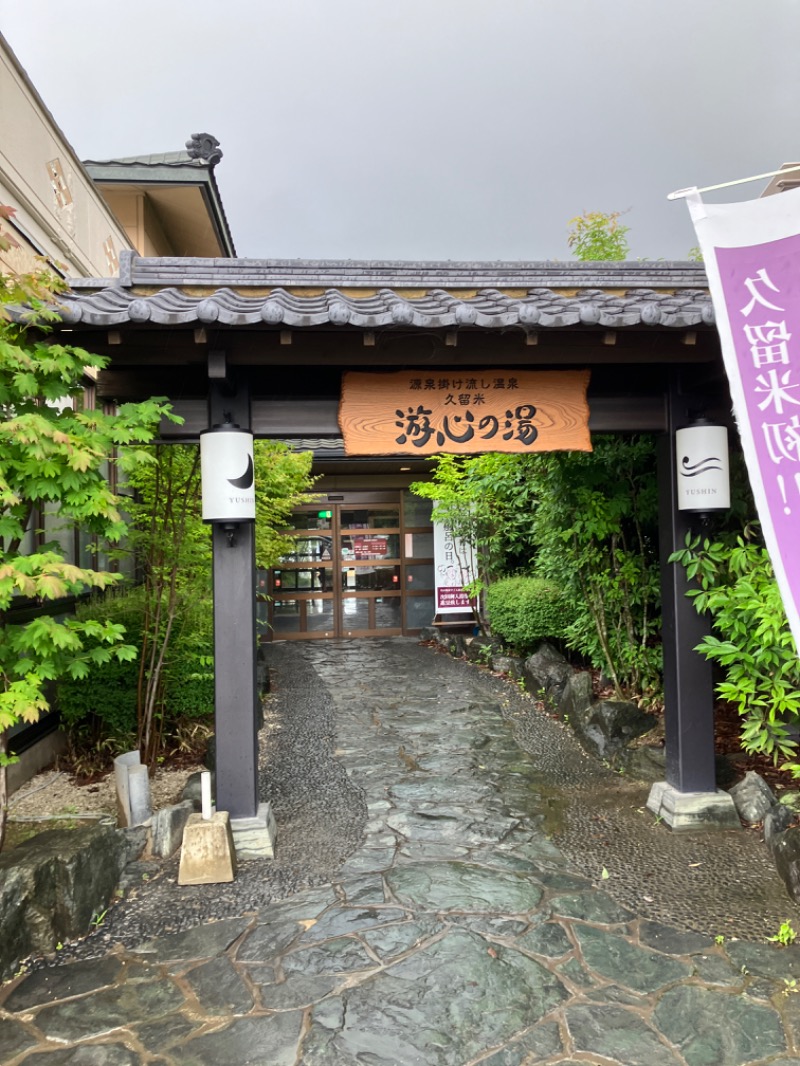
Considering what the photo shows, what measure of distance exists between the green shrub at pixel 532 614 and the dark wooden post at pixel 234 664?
19.2 feet

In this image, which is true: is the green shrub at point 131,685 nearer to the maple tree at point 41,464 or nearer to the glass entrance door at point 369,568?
the maple tree at point 41,464

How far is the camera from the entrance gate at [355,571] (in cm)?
1485

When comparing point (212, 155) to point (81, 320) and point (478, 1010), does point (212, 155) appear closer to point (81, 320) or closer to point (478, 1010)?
point (81, 320)

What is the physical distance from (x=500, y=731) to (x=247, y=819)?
378 centimetres

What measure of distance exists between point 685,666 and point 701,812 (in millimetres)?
1090

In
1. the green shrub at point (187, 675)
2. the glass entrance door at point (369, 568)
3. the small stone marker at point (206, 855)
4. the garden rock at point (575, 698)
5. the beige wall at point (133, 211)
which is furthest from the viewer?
the glass entrance door at point (369, 568)

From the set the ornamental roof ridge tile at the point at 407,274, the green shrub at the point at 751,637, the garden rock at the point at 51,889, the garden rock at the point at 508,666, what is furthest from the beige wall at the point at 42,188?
the garden rock at the point at 508,666

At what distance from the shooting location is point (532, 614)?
1013 cm

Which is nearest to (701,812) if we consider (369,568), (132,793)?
(132,793)

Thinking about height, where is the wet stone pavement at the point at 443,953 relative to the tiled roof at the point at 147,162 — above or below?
below

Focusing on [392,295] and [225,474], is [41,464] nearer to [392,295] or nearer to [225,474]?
[225,474]

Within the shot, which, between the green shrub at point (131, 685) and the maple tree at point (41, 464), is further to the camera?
the green shrub at point (131, 685)

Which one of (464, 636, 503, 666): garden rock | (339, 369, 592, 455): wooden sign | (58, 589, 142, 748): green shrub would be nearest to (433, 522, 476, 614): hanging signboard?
(464, 636, 503, 666): garden rock

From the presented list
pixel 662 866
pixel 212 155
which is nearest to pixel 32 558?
pixel 662 866
